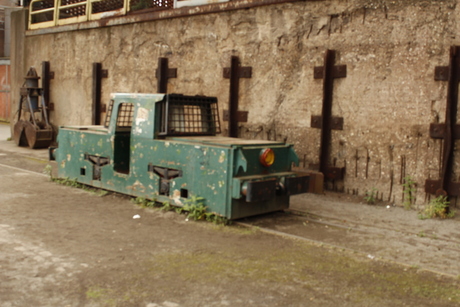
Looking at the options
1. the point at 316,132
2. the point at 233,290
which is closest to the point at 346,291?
the point at 233,290

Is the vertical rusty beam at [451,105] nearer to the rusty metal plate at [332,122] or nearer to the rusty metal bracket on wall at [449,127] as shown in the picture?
the rusty metal bracket on wall at [449,127]

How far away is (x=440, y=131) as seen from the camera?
702 centimetres

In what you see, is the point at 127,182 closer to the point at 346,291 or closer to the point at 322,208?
the point at 322,208

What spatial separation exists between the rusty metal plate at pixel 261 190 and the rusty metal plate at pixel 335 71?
2.75 meters

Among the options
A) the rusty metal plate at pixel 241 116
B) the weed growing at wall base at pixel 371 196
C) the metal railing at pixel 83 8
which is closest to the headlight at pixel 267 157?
the weed growing at wall base at pixel 371 196

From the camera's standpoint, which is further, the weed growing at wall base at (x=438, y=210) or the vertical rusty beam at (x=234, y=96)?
the vertical rusty beam at (x=234, y=96)

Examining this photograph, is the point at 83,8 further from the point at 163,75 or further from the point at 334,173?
the point at 334,173

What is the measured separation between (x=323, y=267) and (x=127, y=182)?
11.3 feet

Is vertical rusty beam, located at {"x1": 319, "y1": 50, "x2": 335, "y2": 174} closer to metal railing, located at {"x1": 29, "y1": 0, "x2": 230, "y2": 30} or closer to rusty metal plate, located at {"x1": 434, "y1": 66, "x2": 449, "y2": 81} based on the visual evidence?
rusty metal plate, located at {"x1": 434, "y1": 66, "x2": 449, "y2": 81}

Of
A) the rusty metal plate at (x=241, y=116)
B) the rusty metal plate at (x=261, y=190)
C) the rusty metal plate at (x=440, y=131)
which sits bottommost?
the rusty metal plate at (x=261, y=190)

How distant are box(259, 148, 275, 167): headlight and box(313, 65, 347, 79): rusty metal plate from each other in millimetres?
2462

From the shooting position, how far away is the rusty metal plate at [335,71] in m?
7.96

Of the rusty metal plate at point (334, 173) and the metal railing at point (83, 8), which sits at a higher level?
the metal railing at point (83, 8)

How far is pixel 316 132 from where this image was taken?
326 inches
